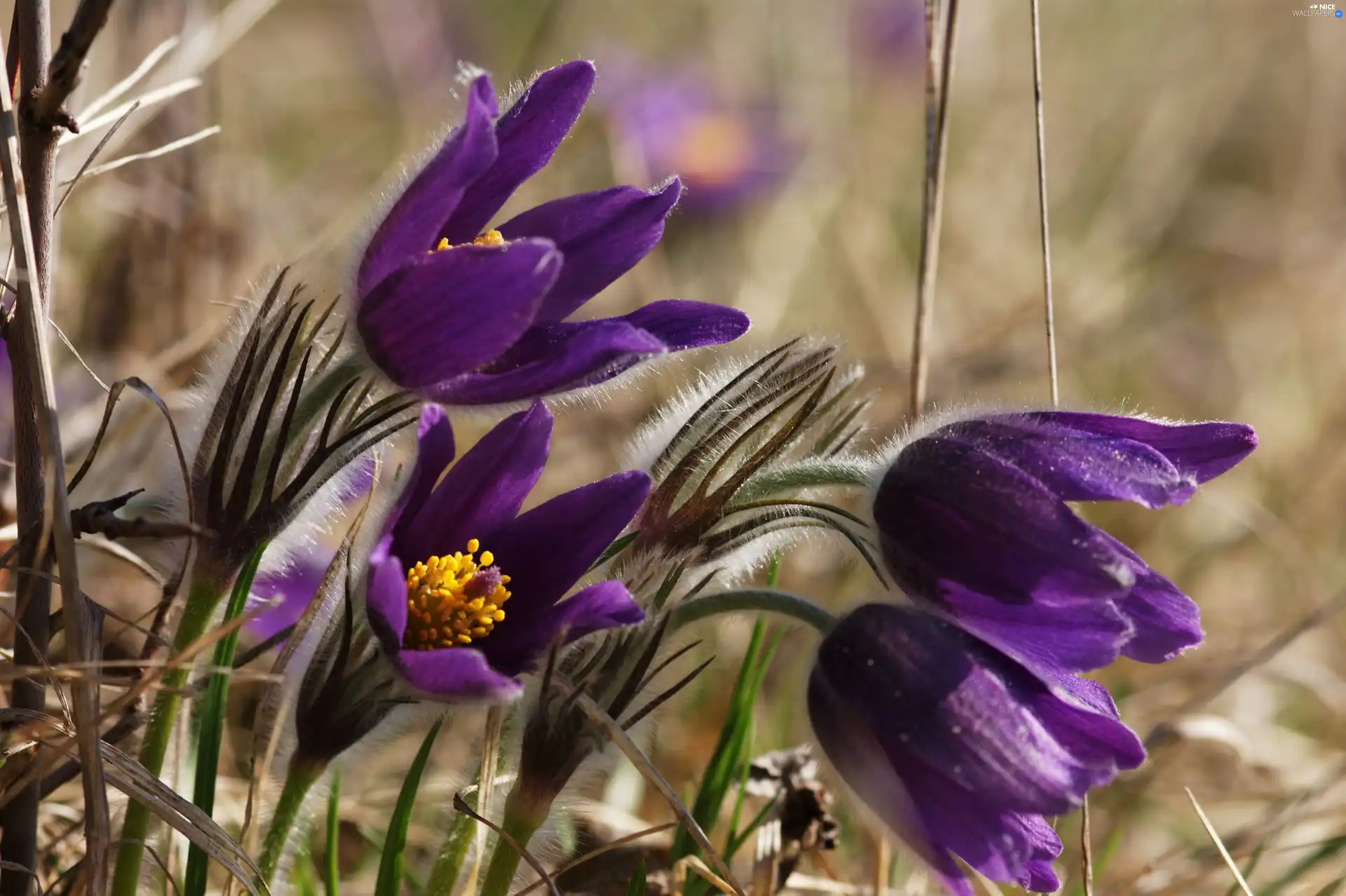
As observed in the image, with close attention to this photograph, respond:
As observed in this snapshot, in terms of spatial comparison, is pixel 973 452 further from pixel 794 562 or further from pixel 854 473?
pixel 794 562

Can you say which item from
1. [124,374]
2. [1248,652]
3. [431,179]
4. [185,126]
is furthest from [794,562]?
[431,179]

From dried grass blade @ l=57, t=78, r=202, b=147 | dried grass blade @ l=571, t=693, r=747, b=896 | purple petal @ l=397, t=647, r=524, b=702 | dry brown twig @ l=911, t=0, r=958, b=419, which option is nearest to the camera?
purple petal @ l=397, t=647, r=524, b=702

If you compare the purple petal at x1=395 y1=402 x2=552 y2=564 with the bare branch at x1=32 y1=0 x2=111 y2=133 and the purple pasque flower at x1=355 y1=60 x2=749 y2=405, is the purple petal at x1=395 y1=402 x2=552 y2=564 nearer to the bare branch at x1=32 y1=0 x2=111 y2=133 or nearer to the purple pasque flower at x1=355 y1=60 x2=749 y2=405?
the purple pasque flower at x1=355 y1=60 x2=749 y2=405

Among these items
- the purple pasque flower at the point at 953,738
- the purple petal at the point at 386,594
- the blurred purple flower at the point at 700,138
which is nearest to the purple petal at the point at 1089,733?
the purple pasque flower at the point at 953,738

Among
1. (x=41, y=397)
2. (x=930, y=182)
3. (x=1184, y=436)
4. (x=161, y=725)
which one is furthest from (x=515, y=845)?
(x=930, y=182)

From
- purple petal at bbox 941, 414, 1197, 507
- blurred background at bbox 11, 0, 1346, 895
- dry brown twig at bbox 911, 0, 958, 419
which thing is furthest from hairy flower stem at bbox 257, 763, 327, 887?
dry brown twig at bbox 911, 0, 958, 419

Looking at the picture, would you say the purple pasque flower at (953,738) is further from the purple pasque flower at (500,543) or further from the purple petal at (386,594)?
the purple petal at (386,594)
